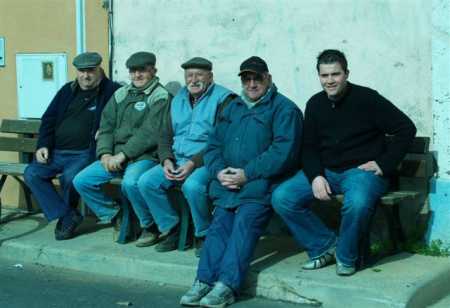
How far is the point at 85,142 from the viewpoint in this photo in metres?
6.86

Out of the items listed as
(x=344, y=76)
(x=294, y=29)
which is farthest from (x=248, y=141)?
(x=294, y=29)

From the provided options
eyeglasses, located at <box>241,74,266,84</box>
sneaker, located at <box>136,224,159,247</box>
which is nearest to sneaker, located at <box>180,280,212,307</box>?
sneaker, located at <box>136,224,159,247</box>

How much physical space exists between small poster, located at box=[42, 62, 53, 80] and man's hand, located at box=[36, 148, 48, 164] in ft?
3.49

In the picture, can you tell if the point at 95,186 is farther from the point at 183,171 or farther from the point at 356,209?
the point at 356,209

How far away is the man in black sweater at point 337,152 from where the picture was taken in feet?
17.8

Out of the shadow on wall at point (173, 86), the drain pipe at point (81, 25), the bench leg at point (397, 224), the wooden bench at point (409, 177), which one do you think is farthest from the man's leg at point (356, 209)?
the drain pipe at point (81, 25)

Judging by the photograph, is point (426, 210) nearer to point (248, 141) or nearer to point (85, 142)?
point (248, 141)

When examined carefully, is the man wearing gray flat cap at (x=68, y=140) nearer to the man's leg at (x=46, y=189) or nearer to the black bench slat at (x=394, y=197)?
the man's leg at (x=46, y=189)

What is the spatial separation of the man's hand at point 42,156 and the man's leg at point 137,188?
0.88m

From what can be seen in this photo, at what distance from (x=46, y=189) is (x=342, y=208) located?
261 centimetres

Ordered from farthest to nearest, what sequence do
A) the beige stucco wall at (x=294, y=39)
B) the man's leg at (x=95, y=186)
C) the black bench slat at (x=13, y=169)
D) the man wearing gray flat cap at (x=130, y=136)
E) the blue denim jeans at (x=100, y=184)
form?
1. the black bench slat at (x=13, y=169)
2. the man's leg at (x=95, y=186)
3. the man wearing gray flat cap at (x=130, y=136)
4. the blue denim jeans at (x=100, y=184)
5. the beige stucco wall at (x=294, y=39)

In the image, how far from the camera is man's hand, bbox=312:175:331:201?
5.43m

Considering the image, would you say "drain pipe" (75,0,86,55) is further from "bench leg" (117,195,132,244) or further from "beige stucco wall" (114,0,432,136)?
"bench leg" (117,195,132,244)

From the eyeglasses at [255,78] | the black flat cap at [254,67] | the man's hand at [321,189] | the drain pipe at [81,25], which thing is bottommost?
the man's hand at [321,189]
